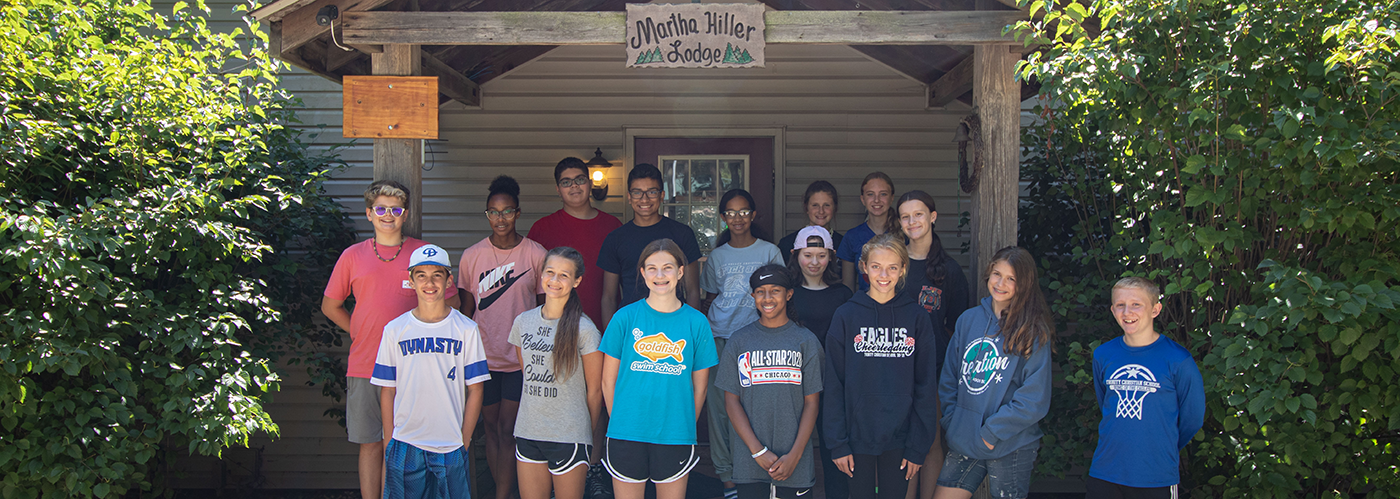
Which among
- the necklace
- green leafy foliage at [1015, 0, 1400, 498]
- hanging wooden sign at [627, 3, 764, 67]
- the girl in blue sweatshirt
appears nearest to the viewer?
green leafy foliage at [1015, 0, 1400, 498]

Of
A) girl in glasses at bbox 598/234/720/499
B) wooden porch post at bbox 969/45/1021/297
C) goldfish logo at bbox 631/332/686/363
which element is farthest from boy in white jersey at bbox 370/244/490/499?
wooden porch post at bbox 969/45/1021/297

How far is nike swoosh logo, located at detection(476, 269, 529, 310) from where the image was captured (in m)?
3.92

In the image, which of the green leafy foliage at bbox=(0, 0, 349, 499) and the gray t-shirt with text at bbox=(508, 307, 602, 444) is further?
the gray t-shirt with text at bbox=(508, 307, 602, 444)

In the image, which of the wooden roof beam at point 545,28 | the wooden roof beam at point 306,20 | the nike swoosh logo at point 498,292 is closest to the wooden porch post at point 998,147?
the wooden roof beam at point 545,28

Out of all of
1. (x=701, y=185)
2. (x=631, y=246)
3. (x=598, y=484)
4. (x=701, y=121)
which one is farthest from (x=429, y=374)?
(x=701, y=121)

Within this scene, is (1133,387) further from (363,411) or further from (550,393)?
(363,411)

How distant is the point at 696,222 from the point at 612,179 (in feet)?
2.15

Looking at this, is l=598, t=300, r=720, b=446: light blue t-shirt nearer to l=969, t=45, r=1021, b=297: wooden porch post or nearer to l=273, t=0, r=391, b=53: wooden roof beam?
l=969, t=45, r=1021, b=297: wooden porch post

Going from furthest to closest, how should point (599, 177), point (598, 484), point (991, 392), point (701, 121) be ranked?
point (701, 121) < point (599, 177) < point (598, 484) < point (991, 392)

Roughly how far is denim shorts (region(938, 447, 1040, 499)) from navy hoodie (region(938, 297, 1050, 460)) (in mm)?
40

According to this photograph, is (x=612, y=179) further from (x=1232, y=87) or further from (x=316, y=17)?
(x=1232, y=87)

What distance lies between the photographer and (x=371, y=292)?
3.63 metres

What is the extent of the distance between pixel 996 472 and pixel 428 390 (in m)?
2.26

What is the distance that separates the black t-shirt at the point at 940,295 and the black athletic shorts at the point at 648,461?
1.21m
